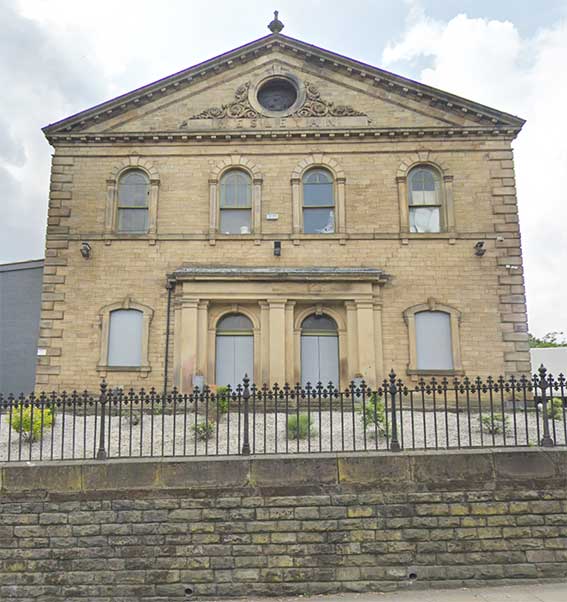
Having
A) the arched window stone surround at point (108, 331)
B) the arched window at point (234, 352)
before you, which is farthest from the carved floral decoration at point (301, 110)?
the arched window at point (234, 352)

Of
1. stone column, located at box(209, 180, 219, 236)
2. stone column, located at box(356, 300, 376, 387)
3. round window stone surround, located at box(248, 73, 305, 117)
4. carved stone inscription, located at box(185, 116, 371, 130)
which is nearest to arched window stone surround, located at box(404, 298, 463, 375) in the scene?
stone column, located at box(356, 300, 376, 387)

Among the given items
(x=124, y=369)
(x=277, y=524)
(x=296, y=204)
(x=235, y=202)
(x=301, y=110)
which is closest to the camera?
(x=277, y=524)

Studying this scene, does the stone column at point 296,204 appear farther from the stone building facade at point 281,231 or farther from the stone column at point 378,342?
the stone column at point 378,342

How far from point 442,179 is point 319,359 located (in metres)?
6.57

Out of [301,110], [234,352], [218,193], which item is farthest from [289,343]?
[301,110]

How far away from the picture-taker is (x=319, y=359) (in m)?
16.2

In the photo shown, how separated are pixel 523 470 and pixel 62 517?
6.77 metres

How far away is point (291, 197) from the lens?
55.9ft

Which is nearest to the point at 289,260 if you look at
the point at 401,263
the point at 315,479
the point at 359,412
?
the point at 401,263

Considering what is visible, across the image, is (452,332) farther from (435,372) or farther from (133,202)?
(133,202)

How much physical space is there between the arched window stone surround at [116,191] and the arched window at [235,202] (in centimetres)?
200

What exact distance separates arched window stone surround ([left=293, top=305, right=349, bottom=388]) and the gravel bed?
3.00 metres

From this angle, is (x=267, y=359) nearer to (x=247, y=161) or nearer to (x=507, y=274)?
(x=247, y=161)

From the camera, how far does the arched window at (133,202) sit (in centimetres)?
1709
